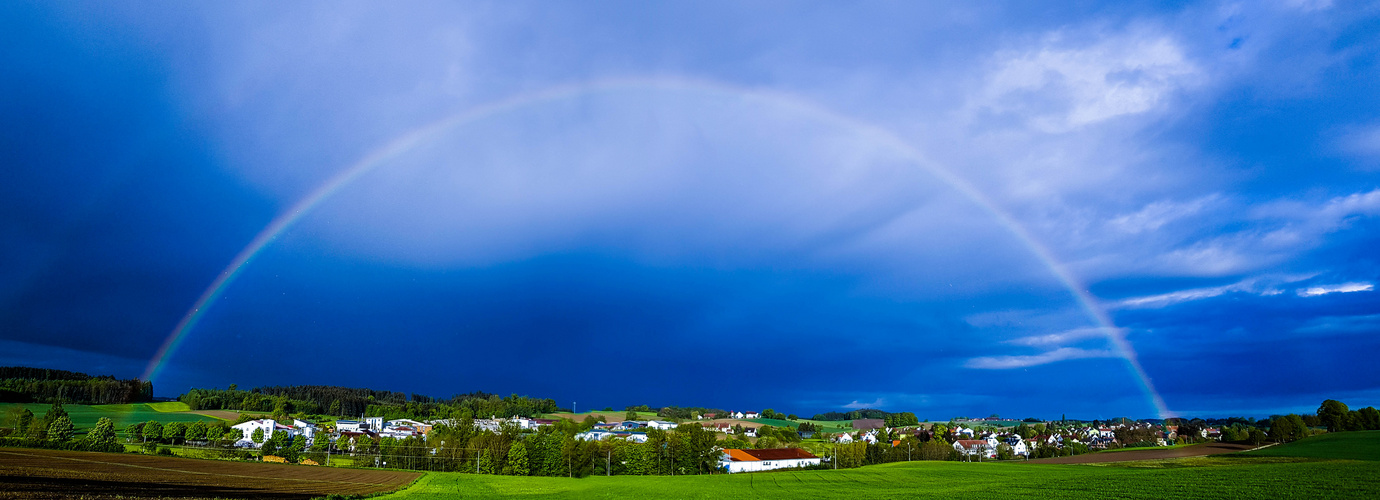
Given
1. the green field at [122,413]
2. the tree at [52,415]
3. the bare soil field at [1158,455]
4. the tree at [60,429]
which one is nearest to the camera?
the bare soil field at [1158,455]

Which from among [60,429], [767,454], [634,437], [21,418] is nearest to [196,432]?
[21,418]

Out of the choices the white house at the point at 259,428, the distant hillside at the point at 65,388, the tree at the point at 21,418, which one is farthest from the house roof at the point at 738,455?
the distant hillside at the point at 65,388

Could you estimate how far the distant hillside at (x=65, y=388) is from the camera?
127m

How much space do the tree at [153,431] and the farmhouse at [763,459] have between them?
92.4 metres

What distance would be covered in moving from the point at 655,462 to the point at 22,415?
92964 millimetres

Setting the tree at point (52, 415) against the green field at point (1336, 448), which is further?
the tree at point (52, 415)

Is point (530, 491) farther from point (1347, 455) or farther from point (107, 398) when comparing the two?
point (107, 398)

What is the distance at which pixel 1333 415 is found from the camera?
134625 millimetres

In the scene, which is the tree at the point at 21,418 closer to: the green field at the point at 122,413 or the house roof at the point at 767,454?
the green field at the point at 122,413

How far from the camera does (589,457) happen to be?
104 metres

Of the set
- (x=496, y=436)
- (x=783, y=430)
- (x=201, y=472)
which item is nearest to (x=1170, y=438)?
(x=783, y=430)

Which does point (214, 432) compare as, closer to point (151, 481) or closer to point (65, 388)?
point (65, 388)

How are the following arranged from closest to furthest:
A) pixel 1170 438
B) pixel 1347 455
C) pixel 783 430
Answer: pixel 1347 455
pixel 1170 438
pixel 783 430

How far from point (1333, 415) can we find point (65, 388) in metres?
243
